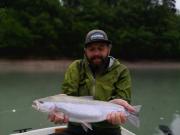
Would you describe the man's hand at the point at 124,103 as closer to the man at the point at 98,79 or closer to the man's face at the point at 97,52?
the man at the point at 98,79

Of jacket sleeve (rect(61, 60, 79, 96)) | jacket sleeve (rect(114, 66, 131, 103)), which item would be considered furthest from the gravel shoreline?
jacket sleeve (rect(114, 66, 131, 103))

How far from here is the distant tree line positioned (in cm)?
4456

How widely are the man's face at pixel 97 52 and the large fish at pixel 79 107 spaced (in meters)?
0.57

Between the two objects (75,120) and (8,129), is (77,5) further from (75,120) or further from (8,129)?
(75,120)

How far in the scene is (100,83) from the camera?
520cm

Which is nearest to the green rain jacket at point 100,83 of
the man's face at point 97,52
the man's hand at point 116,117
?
the man's face at point 97,52

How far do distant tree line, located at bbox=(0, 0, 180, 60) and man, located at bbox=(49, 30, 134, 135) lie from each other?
121 feet

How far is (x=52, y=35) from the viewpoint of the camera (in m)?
45.7

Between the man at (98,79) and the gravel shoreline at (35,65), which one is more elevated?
the man at (98,79)

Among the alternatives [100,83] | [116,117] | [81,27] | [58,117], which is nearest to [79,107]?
[58,117]

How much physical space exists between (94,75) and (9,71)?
32.6 metres

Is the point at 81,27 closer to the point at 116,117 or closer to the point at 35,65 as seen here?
the point at 35,65

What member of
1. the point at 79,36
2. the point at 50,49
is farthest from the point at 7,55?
the point at 79,36

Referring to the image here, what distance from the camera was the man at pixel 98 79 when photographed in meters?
5.16
